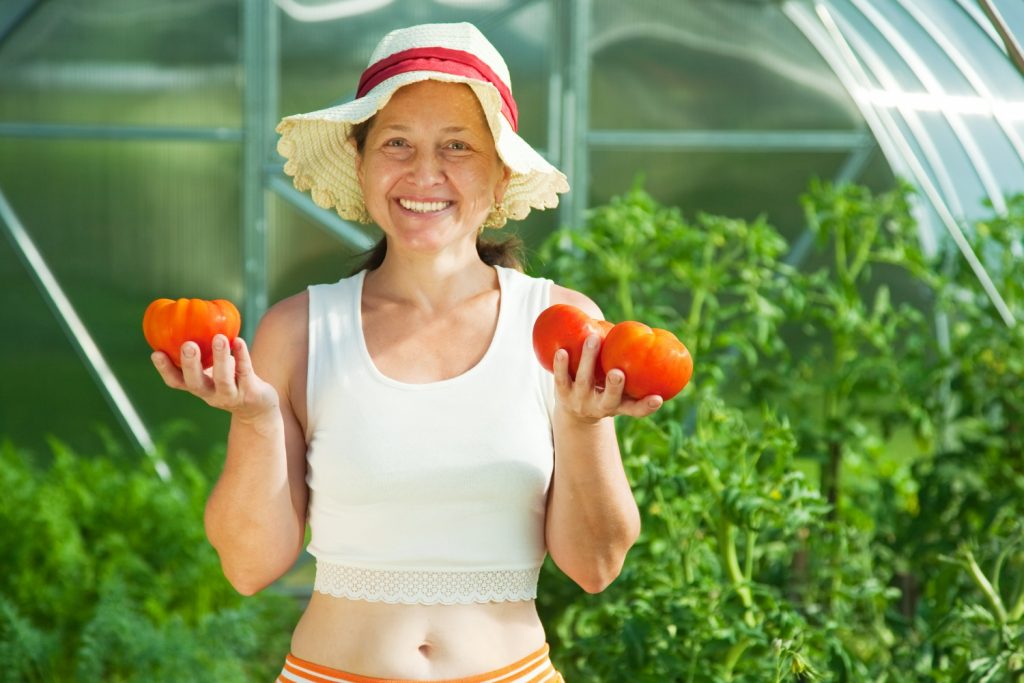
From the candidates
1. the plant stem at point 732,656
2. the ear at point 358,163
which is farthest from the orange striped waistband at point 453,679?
the plant stem at point 732,656

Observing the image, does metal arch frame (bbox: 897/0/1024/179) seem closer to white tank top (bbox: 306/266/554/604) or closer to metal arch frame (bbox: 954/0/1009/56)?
metal arch frame (bbox: 954/0/1009/56)

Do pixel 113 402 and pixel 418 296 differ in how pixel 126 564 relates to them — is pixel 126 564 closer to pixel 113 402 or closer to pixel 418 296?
pixel 113 402

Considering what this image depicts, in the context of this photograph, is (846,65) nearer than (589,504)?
No

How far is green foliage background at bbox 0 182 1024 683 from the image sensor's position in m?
3.07

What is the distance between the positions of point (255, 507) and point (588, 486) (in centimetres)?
44

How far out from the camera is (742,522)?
9.88ft

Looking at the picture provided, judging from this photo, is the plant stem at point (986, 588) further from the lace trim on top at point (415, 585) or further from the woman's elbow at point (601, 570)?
the lace trim on top at point (415, 585)

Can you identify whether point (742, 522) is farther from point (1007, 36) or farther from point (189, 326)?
point (189, 326)

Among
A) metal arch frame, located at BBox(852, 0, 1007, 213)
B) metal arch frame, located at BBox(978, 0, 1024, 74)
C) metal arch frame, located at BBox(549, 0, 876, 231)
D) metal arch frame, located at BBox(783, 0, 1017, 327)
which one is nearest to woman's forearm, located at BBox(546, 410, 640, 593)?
metal arch frame, located at BBox(978, 0, 1024, 74)

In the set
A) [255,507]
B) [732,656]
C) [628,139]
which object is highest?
[628,139]

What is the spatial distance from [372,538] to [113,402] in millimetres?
4275

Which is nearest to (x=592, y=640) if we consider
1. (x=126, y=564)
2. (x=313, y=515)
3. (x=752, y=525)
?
(x=752, y=525)

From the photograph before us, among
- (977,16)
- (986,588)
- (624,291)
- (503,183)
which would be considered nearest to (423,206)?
(503,183)

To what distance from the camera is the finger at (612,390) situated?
1.66 meters
